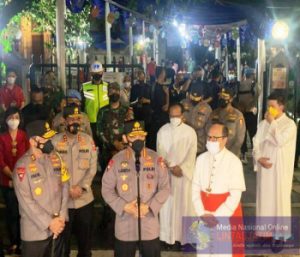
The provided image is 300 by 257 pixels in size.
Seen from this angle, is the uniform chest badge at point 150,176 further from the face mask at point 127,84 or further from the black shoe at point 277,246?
the face mask at point 127,84

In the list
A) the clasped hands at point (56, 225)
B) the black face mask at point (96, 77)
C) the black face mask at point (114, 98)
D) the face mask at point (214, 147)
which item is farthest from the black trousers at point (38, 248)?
the black face mask at point (96, 77)

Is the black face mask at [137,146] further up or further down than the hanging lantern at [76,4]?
Result: further down

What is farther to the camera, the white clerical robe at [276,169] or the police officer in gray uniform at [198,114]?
the police officer in gray uniform at [198,114]

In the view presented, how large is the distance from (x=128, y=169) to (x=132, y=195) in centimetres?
26

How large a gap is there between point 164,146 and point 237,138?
1.18 meters

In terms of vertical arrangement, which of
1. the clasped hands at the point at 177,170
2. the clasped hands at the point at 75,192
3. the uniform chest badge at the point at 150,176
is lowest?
the clasped hands at the point at 75,192

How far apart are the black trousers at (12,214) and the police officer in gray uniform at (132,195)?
1.91 meters

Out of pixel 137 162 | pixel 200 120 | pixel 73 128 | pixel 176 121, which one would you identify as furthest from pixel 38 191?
pixel 200 120

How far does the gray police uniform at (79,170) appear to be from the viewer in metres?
5.71

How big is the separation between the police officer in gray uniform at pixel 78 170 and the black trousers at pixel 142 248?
84 centimetres

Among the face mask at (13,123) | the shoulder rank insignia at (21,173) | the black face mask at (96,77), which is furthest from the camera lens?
the black face mask at (96,77)

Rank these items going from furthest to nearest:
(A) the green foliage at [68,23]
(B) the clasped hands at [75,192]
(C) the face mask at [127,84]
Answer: (A) the green foliage at [68,23], (C) the face mask at [127,84], (B) the clasped hands at [75,192]

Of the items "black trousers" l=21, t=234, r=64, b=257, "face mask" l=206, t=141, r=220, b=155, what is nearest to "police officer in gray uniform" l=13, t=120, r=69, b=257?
"black trousers" l=21, t=234, r=64, b=257

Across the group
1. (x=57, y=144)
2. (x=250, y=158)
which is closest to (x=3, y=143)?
(x=57, y=144)
